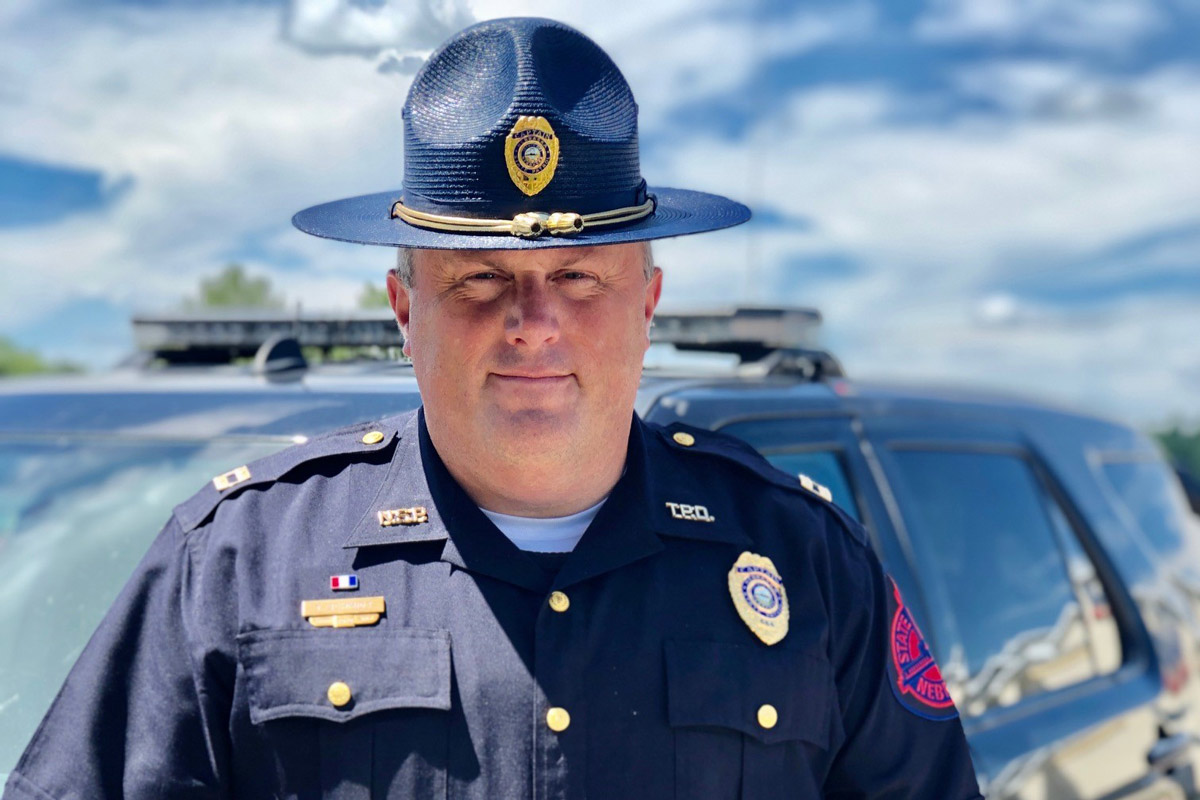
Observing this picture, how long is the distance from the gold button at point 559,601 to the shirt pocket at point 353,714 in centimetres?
16

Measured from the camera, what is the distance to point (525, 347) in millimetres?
1674

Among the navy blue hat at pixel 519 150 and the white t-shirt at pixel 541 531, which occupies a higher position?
the navy blue hat at pixel 519 150

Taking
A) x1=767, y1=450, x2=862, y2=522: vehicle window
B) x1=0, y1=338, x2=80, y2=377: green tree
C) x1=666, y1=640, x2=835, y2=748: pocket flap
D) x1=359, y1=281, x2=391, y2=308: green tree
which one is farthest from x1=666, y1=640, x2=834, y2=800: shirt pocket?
x1=0, y1=338, x2=80, y2=377: green tree

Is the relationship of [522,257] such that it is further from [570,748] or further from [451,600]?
[570,748]

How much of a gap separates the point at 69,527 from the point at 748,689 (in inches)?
54.4

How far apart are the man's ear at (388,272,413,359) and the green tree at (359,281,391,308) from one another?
417 mm

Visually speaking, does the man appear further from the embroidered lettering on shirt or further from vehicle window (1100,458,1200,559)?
vehicle window (1100,458,1200,559)

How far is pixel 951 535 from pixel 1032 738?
0.49 metres

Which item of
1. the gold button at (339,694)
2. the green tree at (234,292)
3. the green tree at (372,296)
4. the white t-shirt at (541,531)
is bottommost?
the gold button at (339,694)

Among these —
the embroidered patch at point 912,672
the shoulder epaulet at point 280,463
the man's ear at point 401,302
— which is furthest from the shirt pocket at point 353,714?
the embroidered patch at point 912,672

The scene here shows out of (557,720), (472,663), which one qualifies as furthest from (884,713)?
(472,663)

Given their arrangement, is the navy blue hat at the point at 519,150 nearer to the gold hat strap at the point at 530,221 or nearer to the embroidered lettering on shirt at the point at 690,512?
the gold hat strap at the point at 530,221

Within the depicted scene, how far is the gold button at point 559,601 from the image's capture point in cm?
170

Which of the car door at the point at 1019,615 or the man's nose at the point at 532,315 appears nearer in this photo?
the man's nose at the point at 532,315
